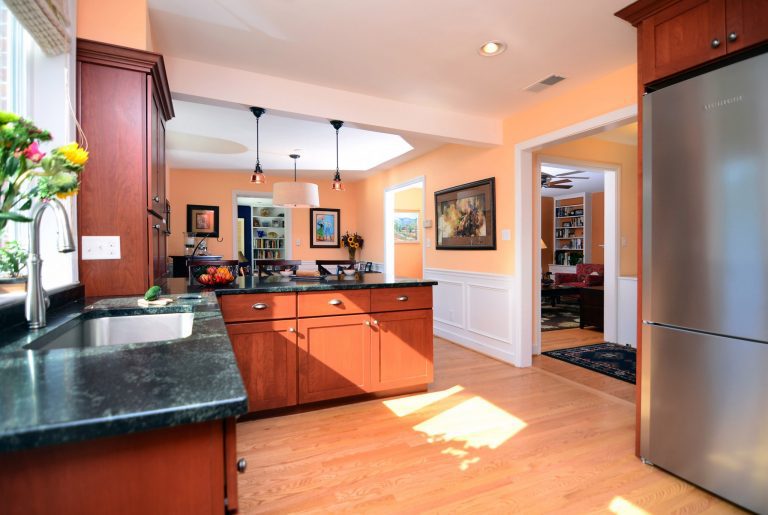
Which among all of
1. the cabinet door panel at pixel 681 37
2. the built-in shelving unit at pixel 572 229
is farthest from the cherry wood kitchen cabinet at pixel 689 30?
the built-in shelving unit at pixel 572 229

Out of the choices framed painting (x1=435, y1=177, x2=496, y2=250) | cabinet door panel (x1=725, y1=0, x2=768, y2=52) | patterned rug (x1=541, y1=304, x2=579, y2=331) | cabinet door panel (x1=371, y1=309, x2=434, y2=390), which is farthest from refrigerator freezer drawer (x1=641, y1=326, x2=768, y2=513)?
patterned rug (x1=541, y1=304, x2=579, y2=331)

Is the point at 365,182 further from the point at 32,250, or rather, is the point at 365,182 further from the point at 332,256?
the point at 32,250

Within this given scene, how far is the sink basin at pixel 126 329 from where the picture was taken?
1.48 meters

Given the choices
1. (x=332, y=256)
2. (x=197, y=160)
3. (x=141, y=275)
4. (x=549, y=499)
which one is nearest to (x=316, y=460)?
(x=549, y=499)

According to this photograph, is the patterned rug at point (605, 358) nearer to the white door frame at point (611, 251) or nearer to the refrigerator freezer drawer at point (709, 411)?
the white door frame at point (611, 251)

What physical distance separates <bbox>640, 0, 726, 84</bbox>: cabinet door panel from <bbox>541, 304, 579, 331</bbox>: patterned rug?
4.10 metres

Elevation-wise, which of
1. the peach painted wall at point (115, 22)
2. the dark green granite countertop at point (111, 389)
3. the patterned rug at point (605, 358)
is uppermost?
the peach painted wall at point (115, 22)

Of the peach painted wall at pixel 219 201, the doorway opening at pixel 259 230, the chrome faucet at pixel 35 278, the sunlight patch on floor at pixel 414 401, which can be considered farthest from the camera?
the doorway opening at pixel 259 230

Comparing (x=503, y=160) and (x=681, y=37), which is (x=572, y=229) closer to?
(x=503, y=160)

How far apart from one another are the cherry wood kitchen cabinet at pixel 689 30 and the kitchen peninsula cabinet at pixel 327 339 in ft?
6.34

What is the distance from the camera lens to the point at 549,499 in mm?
1821

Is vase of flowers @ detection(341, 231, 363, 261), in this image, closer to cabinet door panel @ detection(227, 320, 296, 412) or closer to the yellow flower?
cabinet door panel @ detection(227, 320, 296, 412)

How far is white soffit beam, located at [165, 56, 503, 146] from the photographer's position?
2.80m

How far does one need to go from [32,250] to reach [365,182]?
6.29 m
